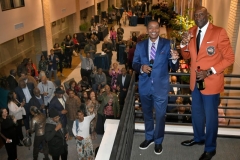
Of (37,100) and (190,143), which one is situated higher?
(190,143)

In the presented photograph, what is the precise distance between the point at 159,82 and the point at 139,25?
2650 cm

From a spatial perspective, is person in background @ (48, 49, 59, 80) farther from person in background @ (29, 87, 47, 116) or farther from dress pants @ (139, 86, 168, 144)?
dress pants @ (139, 86, 168, 144)

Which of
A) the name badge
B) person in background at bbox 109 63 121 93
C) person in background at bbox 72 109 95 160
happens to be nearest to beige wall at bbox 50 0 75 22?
person in background at bbox 109 63 121 93

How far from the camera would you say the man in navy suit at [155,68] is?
3.26 m

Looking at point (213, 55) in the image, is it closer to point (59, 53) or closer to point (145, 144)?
point (145, 144)

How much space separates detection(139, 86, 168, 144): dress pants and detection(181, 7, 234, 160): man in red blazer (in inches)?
15.8

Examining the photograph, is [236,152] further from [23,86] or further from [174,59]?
[23,86]

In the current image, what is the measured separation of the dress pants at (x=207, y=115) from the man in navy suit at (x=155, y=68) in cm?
39

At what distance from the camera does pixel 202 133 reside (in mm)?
3707

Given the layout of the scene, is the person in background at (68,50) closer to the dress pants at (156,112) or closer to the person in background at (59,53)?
the person in background at (59,53)

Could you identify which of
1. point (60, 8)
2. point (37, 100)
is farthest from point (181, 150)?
point (60, 8)

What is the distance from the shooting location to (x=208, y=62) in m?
3.16

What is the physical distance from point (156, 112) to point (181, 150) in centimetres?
67

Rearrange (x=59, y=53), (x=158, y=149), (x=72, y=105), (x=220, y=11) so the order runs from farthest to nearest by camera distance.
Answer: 1. (x=59, y=53)
2. (x=220, y=11)
3. (x=72, y=105)
4. (x=158, y=149)
